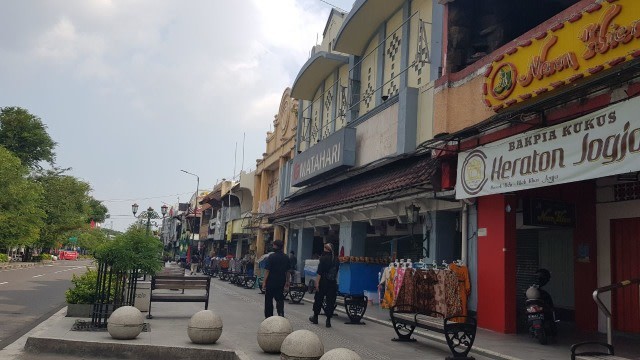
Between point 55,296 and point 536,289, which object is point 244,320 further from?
point 55,296

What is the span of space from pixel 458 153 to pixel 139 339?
7826mm

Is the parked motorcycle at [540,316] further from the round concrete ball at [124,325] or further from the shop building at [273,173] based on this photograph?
the shop building at [273,173]

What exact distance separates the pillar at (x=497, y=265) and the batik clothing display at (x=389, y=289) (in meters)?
1.96

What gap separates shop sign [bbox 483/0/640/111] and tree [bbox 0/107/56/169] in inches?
1990

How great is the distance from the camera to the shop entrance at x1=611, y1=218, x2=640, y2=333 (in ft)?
36.7

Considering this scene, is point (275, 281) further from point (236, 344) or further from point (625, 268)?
point (625, 268)

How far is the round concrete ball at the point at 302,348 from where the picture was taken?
7008mm

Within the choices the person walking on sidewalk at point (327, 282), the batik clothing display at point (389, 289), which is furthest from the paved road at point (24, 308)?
the batik clothing display at point (389, 289)

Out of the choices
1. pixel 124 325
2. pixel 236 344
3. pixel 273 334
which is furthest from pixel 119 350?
pixel 273 334

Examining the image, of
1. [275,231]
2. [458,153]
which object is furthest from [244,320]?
[275,231]

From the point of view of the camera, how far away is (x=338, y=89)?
23969 mm

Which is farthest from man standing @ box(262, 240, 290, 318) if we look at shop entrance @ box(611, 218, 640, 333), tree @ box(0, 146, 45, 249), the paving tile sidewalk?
tree @ box(0, 146, 45, 249)

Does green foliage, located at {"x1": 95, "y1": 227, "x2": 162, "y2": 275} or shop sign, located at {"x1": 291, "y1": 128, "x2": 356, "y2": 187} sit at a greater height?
shop sign, located at {"x1": 291, "y1": 128, "x2": 356, "y2": 187}

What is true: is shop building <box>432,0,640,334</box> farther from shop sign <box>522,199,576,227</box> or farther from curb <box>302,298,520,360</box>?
curb <box>302,298,520,360</box>
